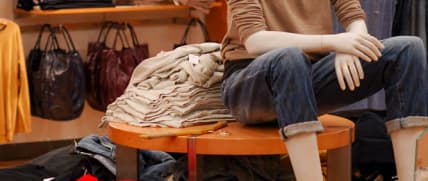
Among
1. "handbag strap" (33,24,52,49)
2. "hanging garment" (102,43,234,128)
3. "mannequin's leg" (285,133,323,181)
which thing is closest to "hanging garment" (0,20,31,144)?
"handbag strap" (33,24,52,49)

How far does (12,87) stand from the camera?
3412 millimetres

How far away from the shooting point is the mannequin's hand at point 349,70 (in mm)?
1703

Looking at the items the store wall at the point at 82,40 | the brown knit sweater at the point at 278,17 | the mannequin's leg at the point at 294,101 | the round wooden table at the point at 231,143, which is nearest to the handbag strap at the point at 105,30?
the store wall at the point at 82,40

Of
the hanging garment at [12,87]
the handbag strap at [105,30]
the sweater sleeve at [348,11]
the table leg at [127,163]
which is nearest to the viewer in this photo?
the sweater sleeve at [348,11]

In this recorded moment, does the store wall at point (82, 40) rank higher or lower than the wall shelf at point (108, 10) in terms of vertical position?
lower

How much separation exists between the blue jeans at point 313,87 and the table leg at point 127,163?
1.30ft

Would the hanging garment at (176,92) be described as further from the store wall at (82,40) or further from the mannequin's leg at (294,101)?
the store wall at (82,40)

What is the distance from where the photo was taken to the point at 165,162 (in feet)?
7.79

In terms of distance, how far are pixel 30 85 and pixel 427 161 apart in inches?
104

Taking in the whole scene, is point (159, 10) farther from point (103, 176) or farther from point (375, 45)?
point (375, 45)

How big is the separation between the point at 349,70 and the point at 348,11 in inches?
13.8

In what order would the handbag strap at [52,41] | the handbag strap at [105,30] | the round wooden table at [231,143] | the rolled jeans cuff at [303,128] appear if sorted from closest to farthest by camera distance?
the rolled jeans cuff at [303,128]
the round wooden table at [231,143]
the handbag strap at [52,41]
the handbag strap at [105,30]

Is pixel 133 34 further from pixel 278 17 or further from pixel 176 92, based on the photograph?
pixel 278 17

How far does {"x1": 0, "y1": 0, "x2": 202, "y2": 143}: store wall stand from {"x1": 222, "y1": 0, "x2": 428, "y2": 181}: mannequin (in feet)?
6.98
